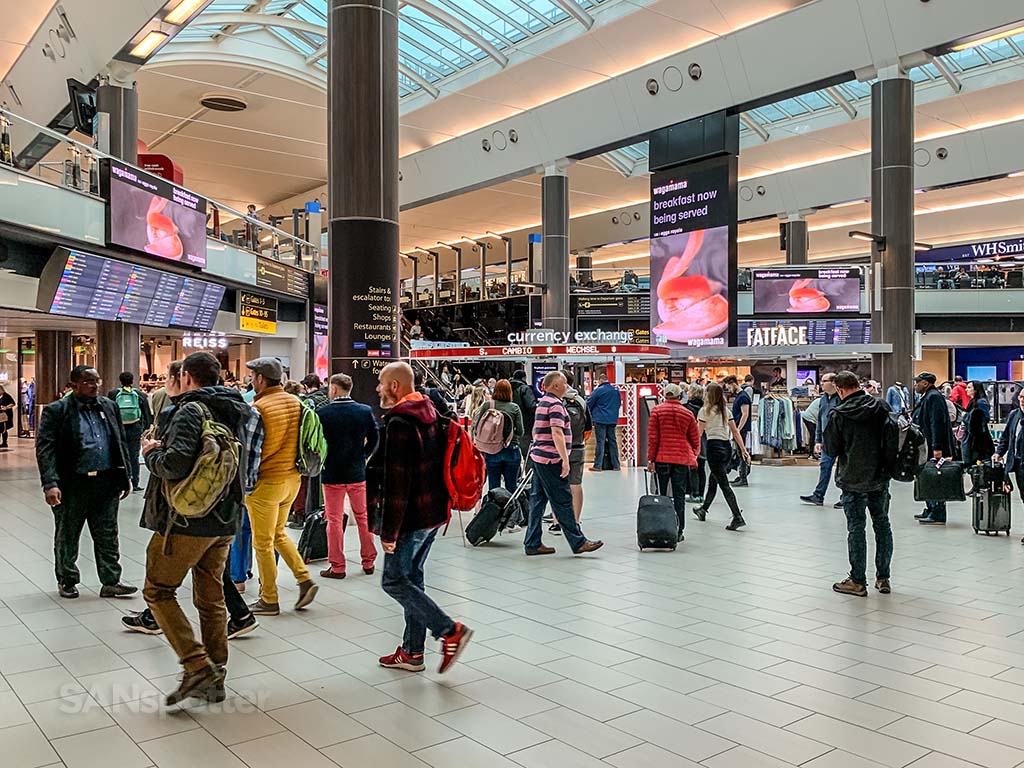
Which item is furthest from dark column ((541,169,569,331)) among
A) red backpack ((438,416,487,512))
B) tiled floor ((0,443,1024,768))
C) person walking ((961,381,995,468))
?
red backpack ((438,416,487,512))

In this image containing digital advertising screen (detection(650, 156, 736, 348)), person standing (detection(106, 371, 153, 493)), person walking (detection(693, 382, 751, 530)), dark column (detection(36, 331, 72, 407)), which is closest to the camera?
person walking (detection(693, 382, 751, 530))

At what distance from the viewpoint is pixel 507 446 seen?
885 cm

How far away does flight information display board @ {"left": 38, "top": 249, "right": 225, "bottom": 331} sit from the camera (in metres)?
10.9

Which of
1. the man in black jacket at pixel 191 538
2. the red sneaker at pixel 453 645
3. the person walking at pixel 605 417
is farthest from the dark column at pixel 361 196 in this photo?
the person walking at pixel 605 417

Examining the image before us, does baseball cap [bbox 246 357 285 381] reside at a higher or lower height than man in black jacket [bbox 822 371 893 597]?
higher

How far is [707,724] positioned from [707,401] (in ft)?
19.7

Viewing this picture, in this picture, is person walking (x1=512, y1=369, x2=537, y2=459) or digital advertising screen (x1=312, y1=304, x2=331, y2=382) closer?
person walking (x1=512, y1=369, x2=537, y2=459)

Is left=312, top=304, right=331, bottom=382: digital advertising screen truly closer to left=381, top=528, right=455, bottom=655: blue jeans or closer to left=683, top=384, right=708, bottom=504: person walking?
left=683, top=384, right=708, bottom=504: person walking

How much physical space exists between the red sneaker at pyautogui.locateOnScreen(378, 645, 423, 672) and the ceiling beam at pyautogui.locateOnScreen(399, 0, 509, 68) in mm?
16973

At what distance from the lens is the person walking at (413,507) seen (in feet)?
14.0

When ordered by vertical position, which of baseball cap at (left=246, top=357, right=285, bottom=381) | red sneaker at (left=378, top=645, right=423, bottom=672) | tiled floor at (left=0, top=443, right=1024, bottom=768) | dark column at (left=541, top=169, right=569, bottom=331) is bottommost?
tiled floor at (left=0, top=443, right=1024, bottom=768)

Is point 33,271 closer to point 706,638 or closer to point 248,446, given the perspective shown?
point 248,446

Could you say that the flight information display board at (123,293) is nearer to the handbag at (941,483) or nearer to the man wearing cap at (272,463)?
the man wearing cap at (272,463)

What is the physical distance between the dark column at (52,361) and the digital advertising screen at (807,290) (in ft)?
54.1
